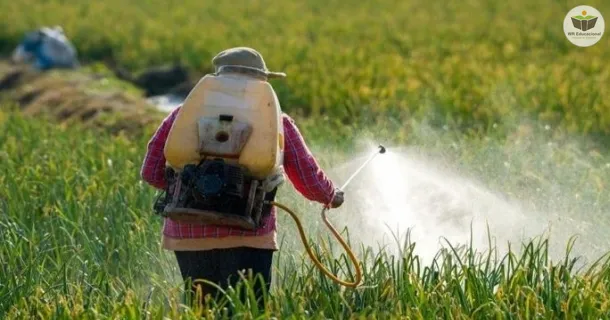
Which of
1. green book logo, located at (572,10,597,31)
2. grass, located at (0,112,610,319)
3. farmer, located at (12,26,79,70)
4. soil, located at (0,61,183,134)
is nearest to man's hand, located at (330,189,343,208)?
grass, located at (0,112,610,319)

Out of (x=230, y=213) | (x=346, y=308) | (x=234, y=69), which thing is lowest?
(x=346, y=308)

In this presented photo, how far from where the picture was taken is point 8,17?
1827cm

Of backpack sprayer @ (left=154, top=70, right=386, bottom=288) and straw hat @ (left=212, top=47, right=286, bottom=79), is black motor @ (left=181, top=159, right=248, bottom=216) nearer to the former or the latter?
backpack sprayer @ (left=154, top=70, right=386, bottom=288)

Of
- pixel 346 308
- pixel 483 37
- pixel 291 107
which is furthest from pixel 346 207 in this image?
pixel 483 37

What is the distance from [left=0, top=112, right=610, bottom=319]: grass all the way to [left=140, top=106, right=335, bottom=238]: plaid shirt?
7.5 inches

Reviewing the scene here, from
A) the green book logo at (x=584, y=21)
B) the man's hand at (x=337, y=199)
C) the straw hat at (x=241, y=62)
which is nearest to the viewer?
the straw hat at (x=241, y=62)

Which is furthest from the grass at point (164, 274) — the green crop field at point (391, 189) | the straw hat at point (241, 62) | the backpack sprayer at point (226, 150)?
the straw hat at point (241, 62)

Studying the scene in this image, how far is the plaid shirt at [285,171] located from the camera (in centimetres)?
433

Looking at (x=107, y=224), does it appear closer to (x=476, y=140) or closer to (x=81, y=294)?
(x=81, y=294)

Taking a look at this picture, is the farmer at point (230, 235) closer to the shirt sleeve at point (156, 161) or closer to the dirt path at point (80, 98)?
the shirt sleeve at point (156, 161)

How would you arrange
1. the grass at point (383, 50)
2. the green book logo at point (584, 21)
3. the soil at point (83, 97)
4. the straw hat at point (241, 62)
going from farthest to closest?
the green book logo at point (584, 21), the soil at point (83, 97), the grass at point (383, 50), the straw hat at point (241, 62)

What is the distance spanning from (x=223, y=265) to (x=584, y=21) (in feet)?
26.7

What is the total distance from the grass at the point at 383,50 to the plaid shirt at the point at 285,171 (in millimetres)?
3889

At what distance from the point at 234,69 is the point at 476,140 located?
3.70 metres
